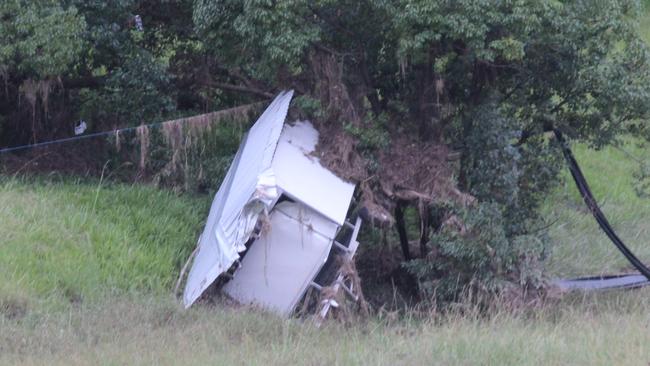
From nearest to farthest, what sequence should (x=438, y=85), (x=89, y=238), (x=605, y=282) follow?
(x=89, y=238), (x=438, y=85), (x=605, y=282)

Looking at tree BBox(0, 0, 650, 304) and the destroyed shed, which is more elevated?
tree BBox(0, 0, 650, 304)

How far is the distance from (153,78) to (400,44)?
13.5ft

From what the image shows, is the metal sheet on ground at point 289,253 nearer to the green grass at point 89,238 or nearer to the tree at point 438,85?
the tree at point 438,85

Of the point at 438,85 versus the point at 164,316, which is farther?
the point at 438,85

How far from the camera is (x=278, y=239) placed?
9734 millimetres

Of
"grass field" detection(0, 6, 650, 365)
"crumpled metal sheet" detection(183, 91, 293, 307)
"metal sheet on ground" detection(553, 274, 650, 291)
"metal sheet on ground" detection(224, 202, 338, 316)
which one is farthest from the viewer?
"metal sheet on ground" detection(553, 274, 650, 291)

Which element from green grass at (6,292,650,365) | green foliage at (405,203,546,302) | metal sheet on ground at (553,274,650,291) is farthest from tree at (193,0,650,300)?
green grass at (6,292,650,365)

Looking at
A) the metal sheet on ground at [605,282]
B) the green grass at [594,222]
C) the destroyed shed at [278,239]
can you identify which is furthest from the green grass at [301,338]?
the green grass at [594,222]

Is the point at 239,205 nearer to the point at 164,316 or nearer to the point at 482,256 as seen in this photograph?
the point at 164,316

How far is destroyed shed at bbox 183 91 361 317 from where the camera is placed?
9414mm

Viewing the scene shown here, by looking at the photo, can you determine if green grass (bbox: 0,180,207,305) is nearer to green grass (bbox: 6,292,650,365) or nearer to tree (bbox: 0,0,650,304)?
green grass (bbox: 6,292,650,365)

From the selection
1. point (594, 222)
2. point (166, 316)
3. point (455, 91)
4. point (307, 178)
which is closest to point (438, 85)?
point (455, 91)

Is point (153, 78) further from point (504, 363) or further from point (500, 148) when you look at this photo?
point (504, 363)

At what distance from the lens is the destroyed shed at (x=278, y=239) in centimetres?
941
